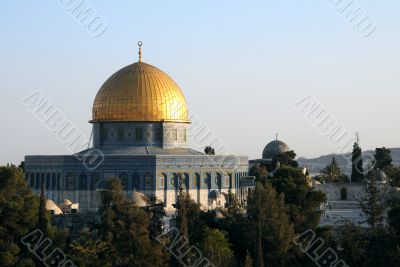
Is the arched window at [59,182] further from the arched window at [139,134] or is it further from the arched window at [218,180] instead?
the arched window at [218,180]

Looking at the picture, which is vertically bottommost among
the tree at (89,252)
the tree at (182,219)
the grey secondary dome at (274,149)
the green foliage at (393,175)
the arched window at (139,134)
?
the tree at (89,252)

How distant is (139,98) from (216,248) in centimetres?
1996

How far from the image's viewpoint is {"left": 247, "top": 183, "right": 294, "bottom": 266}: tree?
31.1 meters

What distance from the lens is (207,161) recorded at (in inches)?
1903

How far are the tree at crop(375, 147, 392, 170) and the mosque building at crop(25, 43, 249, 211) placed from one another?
1861 cm

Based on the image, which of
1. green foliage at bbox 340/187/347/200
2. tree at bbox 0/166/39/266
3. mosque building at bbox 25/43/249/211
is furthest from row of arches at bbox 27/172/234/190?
tree at bbox 0/166/39/266

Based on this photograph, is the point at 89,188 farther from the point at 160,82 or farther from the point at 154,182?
the point at 160,82

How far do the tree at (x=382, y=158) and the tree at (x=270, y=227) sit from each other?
35.9 m

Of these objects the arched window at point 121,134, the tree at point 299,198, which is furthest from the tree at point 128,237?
the arched window at point 121,134

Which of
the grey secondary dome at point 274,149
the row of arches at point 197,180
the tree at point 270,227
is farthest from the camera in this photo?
the grey secondary dome at point 274,149

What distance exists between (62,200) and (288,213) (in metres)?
16.2

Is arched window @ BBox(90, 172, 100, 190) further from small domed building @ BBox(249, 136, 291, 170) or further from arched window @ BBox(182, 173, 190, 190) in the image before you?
small domed building @ BBox(249, 136, 291, 170)

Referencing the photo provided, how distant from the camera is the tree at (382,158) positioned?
67.5 meters

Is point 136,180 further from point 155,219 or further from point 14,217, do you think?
point 14,217
